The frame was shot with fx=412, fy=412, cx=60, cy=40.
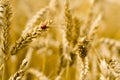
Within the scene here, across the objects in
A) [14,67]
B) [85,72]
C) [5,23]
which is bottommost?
[85,72]

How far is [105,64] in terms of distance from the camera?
105 cm

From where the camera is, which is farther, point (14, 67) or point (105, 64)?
point (14, 67)

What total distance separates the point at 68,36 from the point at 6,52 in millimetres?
358

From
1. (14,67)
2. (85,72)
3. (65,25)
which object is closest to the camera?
(85,72)

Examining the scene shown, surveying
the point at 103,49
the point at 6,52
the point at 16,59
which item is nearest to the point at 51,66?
the point at 16,59

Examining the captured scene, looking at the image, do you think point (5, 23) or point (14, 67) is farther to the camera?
point (14, 67)

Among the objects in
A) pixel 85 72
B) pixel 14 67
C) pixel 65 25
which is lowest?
pixel 85 72

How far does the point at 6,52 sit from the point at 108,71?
26 cm

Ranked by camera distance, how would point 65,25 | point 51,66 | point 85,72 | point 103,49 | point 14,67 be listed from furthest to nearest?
point 51,66
point 14,67
point 103,49
point 65,25
point 85,72

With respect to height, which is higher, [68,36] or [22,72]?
[68,36]

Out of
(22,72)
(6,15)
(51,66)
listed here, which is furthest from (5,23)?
(51,66)

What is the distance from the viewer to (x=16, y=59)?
7.78ft

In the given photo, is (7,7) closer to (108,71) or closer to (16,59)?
(108,71)

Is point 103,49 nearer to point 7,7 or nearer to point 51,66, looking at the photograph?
point 51,66
